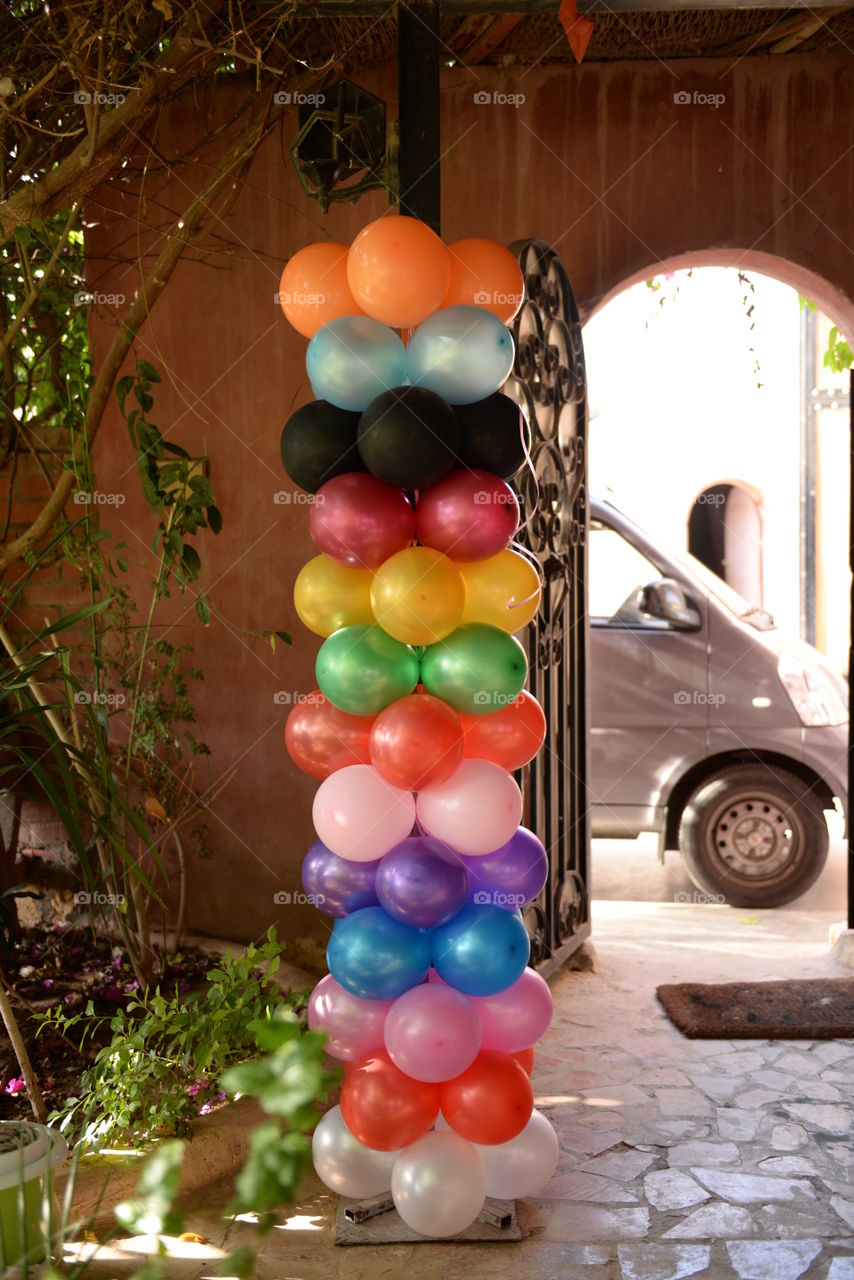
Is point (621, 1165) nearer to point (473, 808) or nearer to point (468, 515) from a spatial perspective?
point (473, 808)

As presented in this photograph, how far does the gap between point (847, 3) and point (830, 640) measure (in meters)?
10.0

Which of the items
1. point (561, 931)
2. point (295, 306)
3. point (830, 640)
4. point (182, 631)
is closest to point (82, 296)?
point (182, 631)

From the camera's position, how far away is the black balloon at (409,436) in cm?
250

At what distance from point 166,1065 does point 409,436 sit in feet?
5.71

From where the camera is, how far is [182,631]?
4535 millimetres

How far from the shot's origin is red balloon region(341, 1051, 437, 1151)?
2.53m

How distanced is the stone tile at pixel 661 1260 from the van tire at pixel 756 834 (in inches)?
130

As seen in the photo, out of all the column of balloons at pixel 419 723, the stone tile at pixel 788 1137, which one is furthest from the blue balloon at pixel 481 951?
the stone tile at pixel 788 1137

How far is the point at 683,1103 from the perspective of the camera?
→ 3443mm

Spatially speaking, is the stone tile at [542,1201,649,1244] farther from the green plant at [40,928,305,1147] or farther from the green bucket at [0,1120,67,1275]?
the green bucket at [0,1120,67,1275]

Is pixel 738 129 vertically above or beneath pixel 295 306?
above

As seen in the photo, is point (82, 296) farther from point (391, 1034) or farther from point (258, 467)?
point (391, 1034)

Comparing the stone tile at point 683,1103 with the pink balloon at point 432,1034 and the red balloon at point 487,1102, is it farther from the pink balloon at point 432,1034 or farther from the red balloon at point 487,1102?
the pink balloon at point 432,1034

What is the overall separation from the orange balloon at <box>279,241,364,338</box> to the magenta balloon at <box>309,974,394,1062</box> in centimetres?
156
